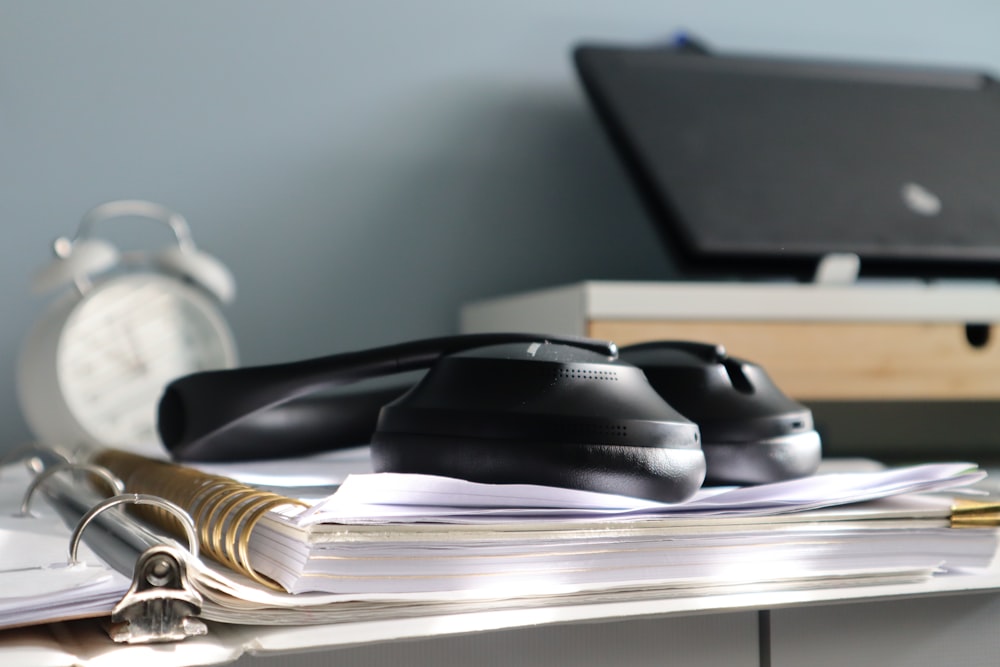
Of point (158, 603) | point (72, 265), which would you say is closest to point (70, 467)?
point (158, 603)

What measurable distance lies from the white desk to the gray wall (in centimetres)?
106

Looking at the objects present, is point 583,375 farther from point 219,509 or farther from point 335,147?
point 335,147

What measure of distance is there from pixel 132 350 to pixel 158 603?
0.81 metres

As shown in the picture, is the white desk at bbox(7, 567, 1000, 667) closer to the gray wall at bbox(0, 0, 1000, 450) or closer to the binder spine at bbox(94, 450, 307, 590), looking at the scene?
the binder spine at bbox(94, 450, 307, 590)

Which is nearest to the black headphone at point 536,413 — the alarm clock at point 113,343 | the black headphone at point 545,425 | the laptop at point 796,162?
the black headphone at point 545,425

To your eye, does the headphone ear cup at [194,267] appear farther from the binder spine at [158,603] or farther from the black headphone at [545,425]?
the binder spine at [158,603]

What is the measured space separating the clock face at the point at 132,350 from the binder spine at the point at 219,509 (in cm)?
58

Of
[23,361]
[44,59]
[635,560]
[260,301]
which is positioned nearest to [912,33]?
[260,301]

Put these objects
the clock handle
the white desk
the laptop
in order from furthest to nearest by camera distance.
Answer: the laptop < the clock handle < the white desk

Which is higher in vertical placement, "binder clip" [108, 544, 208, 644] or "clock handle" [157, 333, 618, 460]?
"clock handle" [157, 333, 618, 460]

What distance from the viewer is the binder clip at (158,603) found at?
0.27 metres

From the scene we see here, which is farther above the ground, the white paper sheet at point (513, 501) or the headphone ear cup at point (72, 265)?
the headphone ear cup at point (72, 265)

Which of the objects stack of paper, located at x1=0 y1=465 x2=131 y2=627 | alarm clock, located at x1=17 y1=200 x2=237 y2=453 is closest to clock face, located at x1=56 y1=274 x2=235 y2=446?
alarm clock, located at x1=17 y1=200 x2=237 y2=453

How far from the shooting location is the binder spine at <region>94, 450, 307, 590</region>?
1.03 feet
